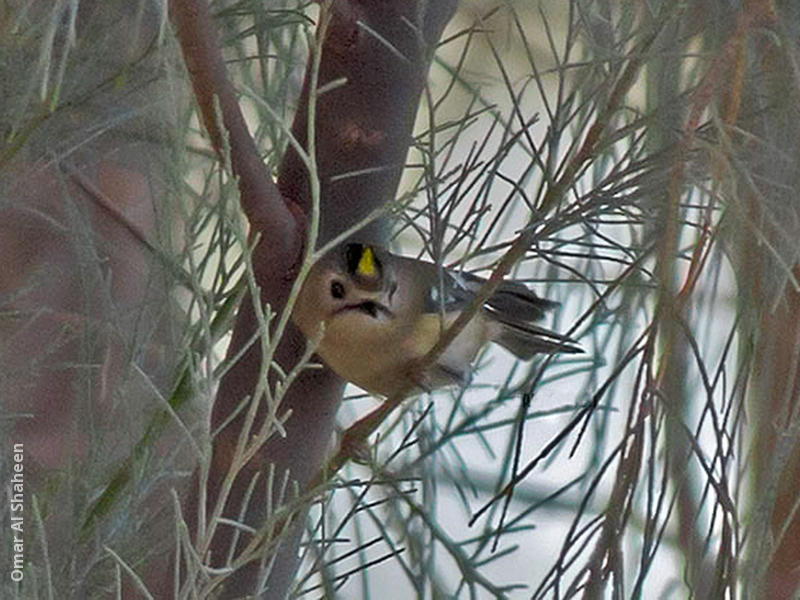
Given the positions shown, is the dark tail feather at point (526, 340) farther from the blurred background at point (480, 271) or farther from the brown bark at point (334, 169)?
the brown bark at point (334, 169)

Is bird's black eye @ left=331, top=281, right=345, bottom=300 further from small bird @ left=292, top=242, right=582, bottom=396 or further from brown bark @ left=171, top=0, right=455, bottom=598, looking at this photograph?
brown bark @ left=171, top=0, right=455, bottom=598

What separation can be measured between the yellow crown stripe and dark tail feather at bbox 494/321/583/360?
0.09 m

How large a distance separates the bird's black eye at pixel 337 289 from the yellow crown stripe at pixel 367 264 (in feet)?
0.05

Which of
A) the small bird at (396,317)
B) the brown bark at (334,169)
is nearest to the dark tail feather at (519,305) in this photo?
the small bird at (396,317)

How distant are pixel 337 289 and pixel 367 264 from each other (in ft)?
0.10

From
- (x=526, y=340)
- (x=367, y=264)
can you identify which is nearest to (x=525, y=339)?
(x=526, y=340)

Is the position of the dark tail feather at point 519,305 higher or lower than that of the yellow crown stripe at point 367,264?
lower

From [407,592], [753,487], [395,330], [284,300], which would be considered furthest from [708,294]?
[407,592]

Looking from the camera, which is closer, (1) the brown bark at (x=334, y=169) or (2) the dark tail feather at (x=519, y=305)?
(1) the brown bark at (x=334, y=169)

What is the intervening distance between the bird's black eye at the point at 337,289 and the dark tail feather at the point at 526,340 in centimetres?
10

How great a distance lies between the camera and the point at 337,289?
782mm

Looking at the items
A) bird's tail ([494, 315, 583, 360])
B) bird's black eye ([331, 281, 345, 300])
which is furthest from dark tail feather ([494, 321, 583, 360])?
bird's black eye ([331, 281, 345, 300])

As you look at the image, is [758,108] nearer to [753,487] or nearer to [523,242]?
[523,242]

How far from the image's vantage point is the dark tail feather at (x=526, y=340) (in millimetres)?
765
